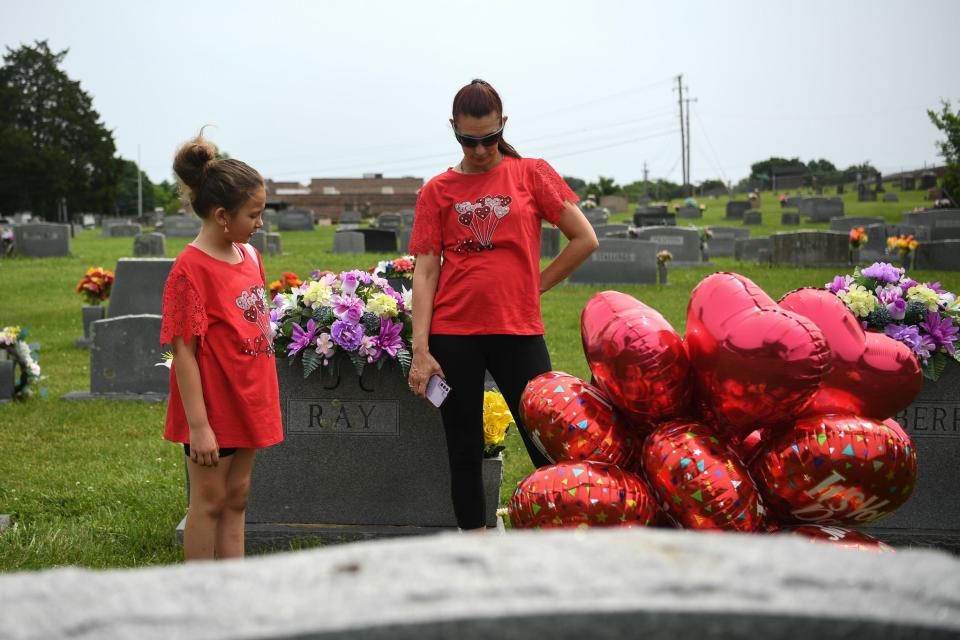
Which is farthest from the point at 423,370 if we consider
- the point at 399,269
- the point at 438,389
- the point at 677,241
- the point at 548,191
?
the point at 677,241

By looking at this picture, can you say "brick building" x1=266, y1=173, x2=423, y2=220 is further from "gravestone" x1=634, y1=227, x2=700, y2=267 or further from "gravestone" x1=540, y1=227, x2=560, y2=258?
"gravestone" x1=634, y1=227, x2=700, y2=267

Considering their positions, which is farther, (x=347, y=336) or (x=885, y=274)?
(x=885, y=274)

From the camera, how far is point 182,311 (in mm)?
3207

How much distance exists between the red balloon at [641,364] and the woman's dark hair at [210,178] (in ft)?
4.71

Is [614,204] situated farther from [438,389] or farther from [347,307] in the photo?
[438,389]

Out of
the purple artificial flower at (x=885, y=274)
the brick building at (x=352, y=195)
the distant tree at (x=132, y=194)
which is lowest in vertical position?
the purple artificial flower at (x=885, y=274)

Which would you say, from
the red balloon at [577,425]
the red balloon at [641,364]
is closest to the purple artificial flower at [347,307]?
the red balloon at [577,425]

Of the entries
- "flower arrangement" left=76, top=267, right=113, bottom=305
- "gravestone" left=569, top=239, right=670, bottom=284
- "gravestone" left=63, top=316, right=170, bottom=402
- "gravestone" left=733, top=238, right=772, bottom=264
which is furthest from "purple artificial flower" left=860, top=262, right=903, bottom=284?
"gravestone" left=733, top=238, right=772, bottom=264

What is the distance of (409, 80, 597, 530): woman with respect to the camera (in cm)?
351

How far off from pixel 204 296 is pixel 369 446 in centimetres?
160

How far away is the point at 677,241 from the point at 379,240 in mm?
7972

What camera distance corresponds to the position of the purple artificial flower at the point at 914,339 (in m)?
4.46

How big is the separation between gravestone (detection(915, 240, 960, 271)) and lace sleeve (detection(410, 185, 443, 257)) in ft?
59.7

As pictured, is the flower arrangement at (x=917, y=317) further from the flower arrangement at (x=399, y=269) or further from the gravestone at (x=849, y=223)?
the gravestone at (x=849, y=223)
